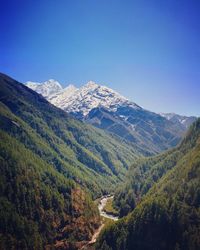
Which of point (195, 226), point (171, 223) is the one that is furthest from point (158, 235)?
point (195, 226)

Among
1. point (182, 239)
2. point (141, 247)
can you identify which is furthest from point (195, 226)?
point (141, 247)

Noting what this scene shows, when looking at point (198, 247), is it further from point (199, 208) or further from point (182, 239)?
point (199, 208)

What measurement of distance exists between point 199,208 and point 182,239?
23075mm

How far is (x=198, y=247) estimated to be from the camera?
594ft

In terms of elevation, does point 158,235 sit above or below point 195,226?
below

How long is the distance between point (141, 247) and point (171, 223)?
23391 mm

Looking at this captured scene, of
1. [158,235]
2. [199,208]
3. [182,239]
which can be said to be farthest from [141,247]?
[199,208]

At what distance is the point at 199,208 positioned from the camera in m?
199

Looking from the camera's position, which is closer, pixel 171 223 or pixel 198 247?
pixel 198 247

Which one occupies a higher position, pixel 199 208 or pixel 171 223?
pixel 199 208

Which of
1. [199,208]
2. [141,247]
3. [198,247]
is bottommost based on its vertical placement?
[141,247]

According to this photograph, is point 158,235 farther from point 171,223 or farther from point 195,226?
point 195,226

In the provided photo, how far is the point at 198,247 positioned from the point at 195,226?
42.5 ft

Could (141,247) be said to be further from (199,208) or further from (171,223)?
(199,208)
